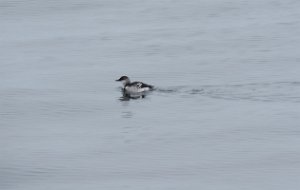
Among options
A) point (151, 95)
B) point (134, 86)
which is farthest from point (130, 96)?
point (151, 95)

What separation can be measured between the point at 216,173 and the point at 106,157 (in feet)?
8.96

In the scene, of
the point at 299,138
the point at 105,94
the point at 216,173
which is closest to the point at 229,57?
the point at 105,94

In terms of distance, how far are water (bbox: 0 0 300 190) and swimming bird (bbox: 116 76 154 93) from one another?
0.31 m

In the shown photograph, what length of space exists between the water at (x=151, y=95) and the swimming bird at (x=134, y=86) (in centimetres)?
31

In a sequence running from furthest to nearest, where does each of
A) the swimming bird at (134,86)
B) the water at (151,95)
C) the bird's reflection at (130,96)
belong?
the bird's reflection at (130,96) → the swimming bird at (134,86) → the water at (151,95)

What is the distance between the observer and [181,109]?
2942 cm

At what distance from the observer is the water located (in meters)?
24.4

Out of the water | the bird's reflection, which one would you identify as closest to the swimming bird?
the bird's reflection

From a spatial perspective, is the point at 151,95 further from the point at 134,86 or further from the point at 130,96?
the point at 130,96

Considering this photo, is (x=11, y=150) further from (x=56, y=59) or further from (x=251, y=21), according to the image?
(x=251, y=21)

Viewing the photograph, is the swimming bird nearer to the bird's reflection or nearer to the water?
the bird's reflection

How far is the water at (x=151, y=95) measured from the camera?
2436cm

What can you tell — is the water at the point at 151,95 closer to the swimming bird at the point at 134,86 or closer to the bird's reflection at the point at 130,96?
A: the bird's reflection at the point at 130,96

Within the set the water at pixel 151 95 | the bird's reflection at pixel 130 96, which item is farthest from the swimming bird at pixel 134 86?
the water at pixel 151 95
